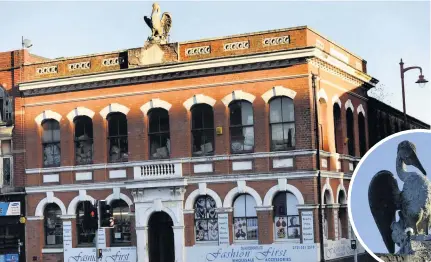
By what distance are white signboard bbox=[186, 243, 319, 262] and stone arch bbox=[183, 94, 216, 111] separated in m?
5.71

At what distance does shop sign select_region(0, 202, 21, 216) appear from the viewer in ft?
105

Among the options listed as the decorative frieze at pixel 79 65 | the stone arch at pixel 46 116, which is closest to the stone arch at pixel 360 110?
the decorative frieze at pixel 79 65

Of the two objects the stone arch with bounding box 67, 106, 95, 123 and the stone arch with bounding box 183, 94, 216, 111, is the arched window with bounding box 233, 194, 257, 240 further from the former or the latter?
the stone arch with bounding box 67, 106, 95, 123

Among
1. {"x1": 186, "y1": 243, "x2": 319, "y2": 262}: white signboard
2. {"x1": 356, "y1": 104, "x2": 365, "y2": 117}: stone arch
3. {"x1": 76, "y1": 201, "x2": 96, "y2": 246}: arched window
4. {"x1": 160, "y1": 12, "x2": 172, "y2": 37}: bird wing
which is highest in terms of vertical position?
{"x1": 160, "y1": 12, "x2": 172, "y2": 37}: bird wing

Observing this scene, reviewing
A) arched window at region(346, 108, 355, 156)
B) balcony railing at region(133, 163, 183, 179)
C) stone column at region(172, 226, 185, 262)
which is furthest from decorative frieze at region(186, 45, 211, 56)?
arched window at region(346, 108, 355, 156)

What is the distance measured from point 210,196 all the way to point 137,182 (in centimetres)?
313

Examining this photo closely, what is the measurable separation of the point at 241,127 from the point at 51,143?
923cm

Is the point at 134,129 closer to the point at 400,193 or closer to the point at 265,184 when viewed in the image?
the point at 265,184

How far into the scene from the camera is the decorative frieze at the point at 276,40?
2770 centimetres

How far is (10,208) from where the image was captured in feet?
106

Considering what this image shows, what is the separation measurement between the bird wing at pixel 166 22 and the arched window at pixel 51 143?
6439mm

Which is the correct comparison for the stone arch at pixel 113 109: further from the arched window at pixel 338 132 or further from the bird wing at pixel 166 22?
the arched window at pixel 338 132

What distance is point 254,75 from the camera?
91.8 feet

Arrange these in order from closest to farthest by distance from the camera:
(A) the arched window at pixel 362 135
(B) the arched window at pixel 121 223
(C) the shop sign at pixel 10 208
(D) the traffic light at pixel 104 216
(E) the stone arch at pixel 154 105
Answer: (D) the traffic light at pixel 104 216
(E) the stone arch at pixel 154 105
(B) the arched window at pixel 121 223
(C) the shop sign at pixel 10 208
(A) the arched window at pixel 362 135
